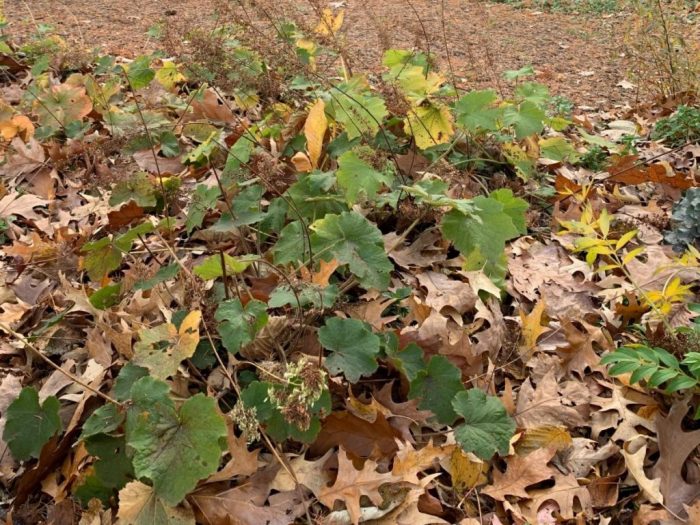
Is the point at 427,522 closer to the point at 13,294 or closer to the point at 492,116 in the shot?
the point at 492,116

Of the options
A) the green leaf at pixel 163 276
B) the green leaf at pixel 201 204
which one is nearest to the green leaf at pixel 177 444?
the green leaf at pixel 163 276

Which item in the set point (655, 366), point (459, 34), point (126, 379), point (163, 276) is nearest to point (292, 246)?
point (163, 276)

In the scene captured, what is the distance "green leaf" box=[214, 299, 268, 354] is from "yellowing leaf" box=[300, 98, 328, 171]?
0.93m

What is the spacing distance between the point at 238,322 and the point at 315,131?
1.03 m

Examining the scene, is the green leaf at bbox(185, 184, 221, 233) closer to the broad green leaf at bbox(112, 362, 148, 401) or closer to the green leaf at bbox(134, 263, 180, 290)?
the green leaf at bbox(134, 263, 180, 290)

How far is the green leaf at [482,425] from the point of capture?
1.50m

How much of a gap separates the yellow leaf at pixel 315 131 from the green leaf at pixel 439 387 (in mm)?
1022

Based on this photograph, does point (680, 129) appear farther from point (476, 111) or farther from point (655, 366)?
point (655, 366)

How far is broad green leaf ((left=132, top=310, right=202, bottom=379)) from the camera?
1.43 meters

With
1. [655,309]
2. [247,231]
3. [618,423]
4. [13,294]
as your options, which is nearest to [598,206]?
[655,309]

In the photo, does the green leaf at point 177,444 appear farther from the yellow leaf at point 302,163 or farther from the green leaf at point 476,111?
the green leaf at point 476,111

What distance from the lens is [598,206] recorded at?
2641 mm

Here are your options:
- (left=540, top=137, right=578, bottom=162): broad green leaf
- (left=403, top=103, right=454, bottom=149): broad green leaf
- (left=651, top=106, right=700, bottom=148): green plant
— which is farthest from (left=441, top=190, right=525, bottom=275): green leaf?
(left=651, top=106, right=700, bottom=148): green plant

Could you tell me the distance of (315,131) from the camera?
2309mm
